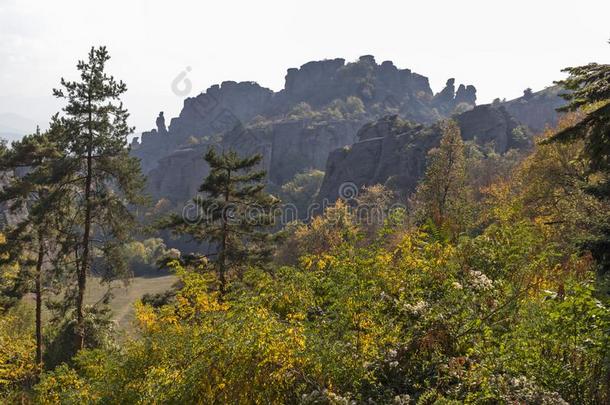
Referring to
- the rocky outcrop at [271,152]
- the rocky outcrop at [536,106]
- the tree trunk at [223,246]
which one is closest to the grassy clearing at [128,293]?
the tree trunk at [223,246]

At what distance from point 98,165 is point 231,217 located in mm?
5575

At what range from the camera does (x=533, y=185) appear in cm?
2641

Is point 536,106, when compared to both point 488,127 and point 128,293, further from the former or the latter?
point 128,293

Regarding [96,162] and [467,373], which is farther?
[96,162]

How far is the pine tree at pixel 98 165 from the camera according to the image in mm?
17047

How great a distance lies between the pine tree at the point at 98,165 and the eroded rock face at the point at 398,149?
190ft

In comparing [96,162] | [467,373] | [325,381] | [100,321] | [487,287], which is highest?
[96,162]

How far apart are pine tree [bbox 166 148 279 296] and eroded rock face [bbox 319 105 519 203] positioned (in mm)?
55206

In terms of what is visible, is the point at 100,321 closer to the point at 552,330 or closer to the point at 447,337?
the point at 447,337

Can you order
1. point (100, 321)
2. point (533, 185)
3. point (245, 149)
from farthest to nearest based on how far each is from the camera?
point (245, 149) < point (533, 185) < point (100, 321)

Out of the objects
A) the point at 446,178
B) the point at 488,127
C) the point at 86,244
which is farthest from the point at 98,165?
the point at 488,127

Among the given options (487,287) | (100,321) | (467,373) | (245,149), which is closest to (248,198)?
(100,321)

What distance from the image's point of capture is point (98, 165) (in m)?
17.8

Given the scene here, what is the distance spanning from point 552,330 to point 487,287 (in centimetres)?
200
